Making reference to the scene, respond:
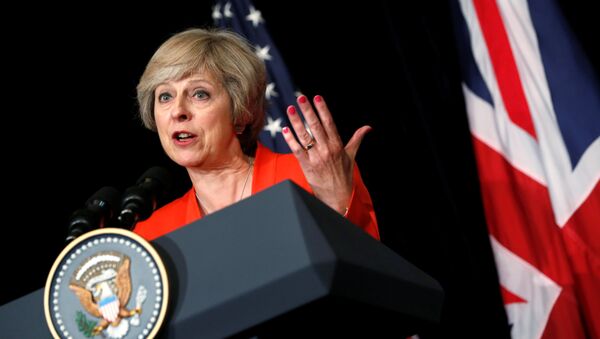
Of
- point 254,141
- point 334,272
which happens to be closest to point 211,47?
point 254,141

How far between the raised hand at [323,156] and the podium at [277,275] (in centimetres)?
37

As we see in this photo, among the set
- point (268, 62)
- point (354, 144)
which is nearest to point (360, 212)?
point (354, 144)

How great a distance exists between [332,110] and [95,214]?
206 cm

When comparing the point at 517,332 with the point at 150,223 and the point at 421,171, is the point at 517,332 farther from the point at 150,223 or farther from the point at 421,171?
the point at 150,223

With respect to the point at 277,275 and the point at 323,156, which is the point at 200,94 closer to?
the point at 323,156

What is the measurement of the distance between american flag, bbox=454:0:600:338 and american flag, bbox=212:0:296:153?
0.84 m

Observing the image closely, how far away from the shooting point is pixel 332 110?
3.48 m

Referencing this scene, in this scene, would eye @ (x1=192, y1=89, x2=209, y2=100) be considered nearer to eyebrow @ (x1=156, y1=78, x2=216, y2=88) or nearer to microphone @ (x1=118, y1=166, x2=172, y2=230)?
eyebrow @ (x1=156, y1=78, x2=216, y2=88)

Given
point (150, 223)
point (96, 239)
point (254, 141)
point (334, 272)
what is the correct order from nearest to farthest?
point (334, 272) → point (96, 239) → point (150, 223) → point (254, 141)

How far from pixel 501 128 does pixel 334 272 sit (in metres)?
2.25

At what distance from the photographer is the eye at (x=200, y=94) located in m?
2.15

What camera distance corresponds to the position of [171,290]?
46.6 inches

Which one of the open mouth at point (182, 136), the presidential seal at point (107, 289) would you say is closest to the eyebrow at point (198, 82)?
the open mouth at point (182, 136)

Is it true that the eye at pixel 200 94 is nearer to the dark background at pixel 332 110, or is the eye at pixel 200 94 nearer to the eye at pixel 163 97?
the eye at pixel 163 97
